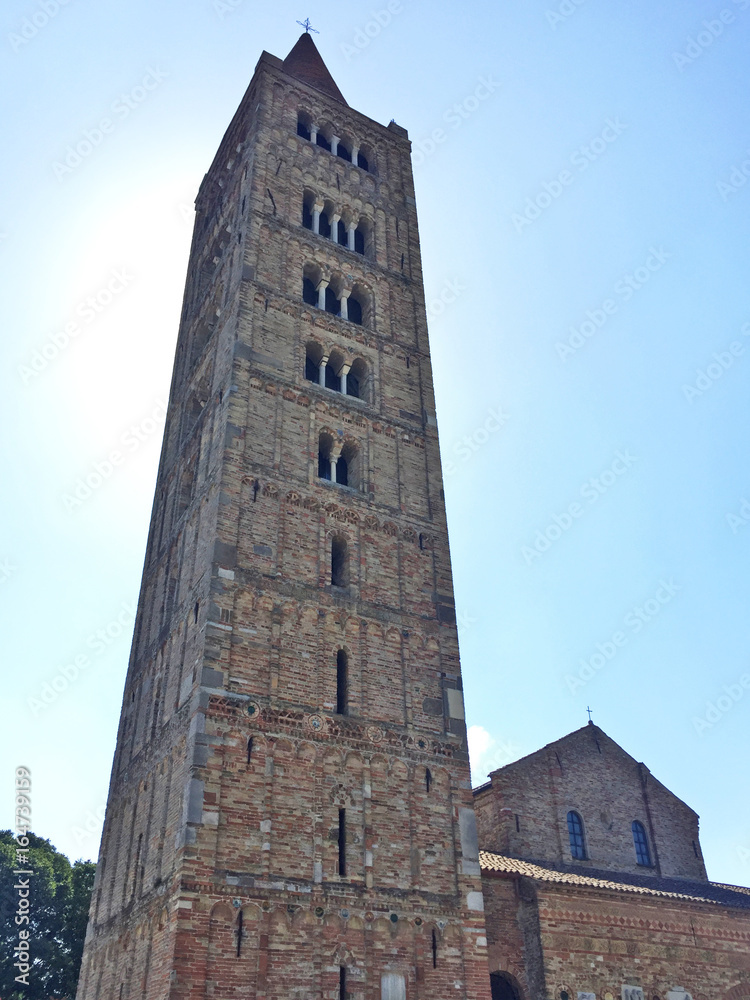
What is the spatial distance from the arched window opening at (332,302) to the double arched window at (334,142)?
21.8ft

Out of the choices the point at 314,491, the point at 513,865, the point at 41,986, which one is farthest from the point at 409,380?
the point at 41,986

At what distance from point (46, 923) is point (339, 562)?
22.9 m

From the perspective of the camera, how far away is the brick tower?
14867 mm

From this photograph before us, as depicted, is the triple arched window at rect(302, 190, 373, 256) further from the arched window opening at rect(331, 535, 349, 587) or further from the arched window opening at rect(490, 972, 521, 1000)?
the arched window opening at rect(490, 972, 521, 1000)

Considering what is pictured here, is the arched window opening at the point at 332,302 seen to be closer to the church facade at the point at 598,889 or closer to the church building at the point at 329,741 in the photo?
the church building at the point at 329,741

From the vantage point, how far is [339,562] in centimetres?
2002

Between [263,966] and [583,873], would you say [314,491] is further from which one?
[583,873]

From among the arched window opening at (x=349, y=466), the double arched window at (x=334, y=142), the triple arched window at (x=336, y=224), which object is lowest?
the arched window opening at (x=349, y=466)

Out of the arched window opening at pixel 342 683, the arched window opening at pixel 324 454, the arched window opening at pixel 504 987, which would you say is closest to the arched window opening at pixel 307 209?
the arched window opening at pixel 324 454

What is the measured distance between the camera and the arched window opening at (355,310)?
83.9 ft

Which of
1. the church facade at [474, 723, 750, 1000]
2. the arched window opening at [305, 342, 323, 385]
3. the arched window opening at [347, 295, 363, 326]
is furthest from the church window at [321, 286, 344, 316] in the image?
the church facade at [474, 723, 750, 1000]

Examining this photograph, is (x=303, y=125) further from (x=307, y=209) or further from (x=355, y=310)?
(x=355, y=310)

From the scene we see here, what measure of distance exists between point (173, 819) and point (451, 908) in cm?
572

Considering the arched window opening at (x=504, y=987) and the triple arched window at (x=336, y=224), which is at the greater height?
the triple arched window at (x=336, y=224)
